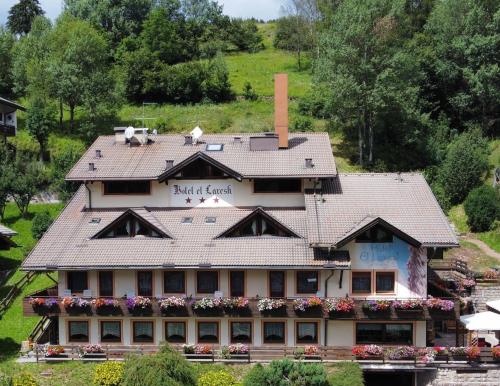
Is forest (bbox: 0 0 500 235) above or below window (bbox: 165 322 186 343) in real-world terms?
above

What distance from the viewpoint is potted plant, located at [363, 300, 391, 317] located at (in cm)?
3136

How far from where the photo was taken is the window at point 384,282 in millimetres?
32969

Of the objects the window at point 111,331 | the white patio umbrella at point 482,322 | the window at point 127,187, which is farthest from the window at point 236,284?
the white patio umbrella at point 482,322

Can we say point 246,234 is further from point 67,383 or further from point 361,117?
point 361,117

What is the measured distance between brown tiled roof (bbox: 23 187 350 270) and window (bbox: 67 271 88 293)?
1.14m

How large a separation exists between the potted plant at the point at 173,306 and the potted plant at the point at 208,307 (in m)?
0.55

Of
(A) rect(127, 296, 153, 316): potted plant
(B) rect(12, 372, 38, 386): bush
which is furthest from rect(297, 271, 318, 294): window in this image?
(B) rect(12, 372, 38, 386): bush

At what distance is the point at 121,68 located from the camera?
2894 inches

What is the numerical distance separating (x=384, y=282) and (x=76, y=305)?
14.3 meters

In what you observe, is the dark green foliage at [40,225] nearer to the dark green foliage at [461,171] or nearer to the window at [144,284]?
the window at [144,284]

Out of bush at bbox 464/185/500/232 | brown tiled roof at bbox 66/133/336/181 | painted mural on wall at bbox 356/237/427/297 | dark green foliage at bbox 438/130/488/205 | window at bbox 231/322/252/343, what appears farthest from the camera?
dark green foliage at bbox 438/130/488/205

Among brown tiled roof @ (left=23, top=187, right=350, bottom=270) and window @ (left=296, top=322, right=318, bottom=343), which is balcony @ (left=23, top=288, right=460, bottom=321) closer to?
window @ (left=296, top=322, right=318, bottom=343)

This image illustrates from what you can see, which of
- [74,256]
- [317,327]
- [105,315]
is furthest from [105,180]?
[317,327]

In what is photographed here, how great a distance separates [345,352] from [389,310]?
106 inches
